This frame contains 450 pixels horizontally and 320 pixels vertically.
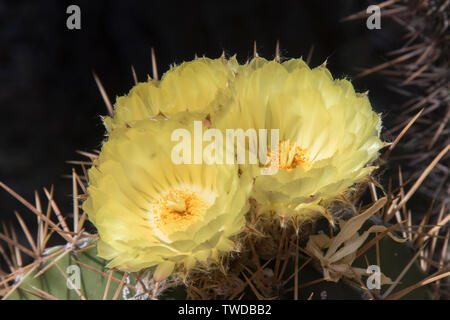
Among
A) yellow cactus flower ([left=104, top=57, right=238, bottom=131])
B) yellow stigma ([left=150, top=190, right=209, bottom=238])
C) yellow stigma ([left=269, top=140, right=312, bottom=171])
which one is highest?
yellow cactus flower ([left=104, top=57, right=238, bottom=131])

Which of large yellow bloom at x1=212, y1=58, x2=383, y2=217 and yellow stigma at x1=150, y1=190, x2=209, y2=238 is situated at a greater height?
large yellow bloom at x1=212, y1=58, x2=383, y2=217

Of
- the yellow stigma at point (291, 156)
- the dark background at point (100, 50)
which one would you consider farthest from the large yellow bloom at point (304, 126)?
the dark background at point (100, 50)

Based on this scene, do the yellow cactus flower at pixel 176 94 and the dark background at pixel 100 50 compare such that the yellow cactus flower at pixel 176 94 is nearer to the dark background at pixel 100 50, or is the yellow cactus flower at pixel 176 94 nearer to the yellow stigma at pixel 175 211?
the yellow stigma at pixel 175 211

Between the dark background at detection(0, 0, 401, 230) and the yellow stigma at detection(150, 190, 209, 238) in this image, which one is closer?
the yellow stigma at detection(150, 190, 209, 238)

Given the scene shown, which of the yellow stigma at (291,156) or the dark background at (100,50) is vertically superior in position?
the dark background at (100,50)

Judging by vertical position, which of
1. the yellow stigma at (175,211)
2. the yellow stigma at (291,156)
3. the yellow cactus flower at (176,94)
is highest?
the yellow cactus flower at (176,94)

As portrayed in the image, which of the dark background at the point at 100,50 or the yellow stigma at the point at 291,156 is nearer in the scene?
the yellow stigma at the point at 291,156

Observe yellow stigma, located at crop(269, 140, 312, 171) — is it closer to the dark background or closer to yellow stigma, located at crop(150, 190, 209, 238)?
yellow stigma, located at crop(150, 190, 209, 238)

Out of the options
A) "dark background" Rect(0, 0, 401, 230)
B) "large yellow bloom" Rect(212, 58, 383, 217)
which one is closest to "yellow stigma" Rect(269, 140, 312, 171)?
"large yellow bloom" Rect(212, 58, 383, 217)
